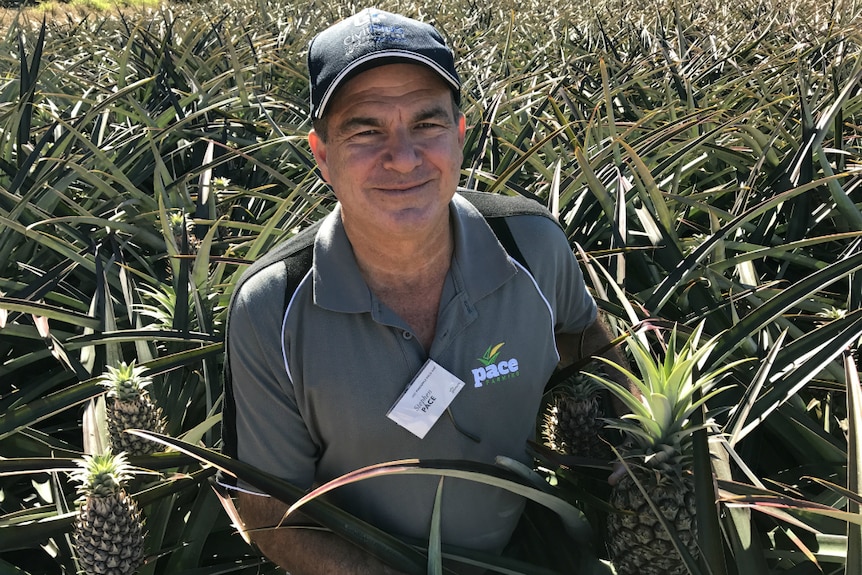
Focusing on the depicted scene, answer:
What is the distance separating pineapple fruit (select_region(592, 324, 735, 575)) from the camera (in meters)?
1.05

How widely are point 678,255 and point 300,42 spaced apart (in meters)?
4.31

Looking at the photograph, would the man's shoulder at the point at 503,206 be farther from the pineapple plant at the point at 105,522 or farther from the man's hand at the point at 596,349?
the pineapple plant at the point at 105,522

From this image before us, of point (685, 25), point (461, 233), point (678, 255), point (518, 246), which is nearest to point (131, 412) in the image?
point (461, 233)

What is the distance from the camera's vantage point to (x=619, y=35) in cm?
526

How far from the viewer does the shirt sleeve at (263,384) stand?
4.83ft

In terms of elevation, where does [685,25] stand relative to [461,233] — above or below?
Answer: above

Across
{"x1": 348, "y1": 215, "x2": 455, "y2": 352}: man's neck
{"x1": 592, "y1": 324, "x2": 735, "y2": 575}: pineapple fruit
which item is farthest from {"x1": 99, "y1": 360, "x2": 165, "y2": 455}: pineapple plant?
{"x1": 592, "y1": 324, "x2": 735, "y2": 575}: pineapple fruit

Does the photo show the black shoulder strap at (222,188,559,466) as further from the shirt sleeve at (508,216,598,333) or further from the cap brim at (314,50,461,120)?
the cap brim at (314,50,461,120)

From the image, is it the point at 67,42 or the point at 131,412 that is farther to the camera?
the point at 67,42

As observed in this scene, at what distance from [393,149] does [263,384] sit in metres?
0.55

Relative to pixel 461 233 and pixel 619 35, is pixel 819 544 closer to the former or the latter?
pixel 461 233

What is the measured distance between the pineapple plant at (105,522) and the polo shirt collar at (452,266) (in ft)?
1.63

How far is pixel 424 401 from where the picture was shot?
147 centimetres

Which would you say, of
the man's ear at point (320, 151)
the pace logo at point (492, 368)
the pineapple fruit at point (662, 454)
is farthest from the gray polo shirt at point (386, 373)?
the pineapple fruit at point (662, 454)
